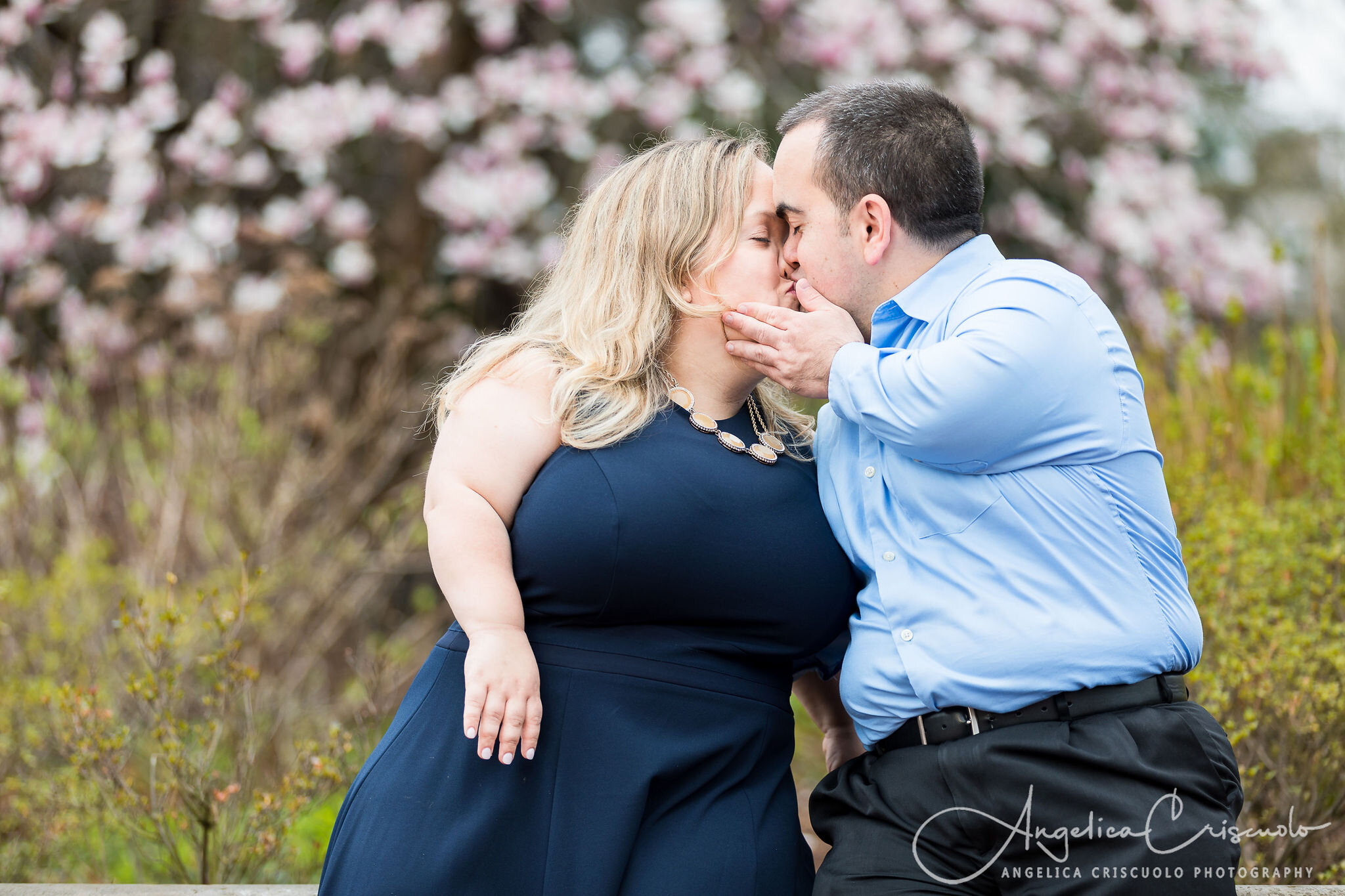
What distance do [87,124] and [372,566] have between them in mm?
2706

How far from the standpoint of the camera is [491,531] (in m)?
1.99

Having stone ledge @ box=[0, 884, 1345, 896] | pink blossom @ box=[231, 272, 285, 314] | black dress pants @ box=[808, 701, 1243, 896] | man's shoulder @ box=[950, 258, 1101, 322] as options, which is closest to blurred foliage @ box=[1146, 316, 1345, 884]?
stone ledge @ box=[0, 884, 1345, 896]

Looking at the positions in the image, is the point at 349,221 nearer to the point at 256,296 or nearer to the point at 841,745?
the point at 256,296

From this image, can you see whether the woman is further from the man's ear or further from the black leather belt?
the black leather belt

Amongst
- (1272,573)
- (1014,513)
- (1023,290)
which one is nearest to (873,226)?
(1023,290)

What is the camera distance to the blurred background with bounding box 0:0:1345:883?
3.91 m

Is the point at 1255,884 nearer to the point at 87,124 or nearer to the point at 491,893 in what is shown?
the point at 491,893

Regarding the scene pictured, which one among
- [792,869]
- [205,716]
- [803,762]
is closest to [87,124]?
[205,716]

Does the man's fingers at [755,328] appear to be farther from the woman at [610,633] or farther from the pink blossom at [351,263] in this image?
the pink blossom at [351,263]

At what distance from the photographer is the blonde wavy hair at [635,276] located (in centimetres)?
220

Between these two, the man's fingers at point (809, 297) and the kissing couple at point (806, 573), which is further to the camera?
the man's fingers at point (809, 297)

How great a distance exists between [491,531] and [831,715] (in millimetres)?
957

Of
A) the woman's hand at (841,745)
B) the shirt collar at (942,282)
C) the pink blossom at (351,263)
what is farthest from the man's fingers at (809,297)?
the pink blossom at (351,263)

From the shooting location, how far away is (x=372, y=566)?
4.75m
